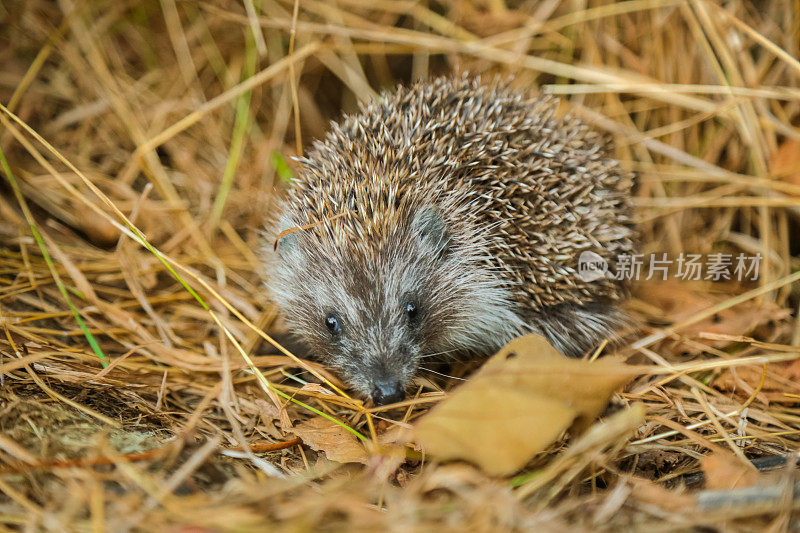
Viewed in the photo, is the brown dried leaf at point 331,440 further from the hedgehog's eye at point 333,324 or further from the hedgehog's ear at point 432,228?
the hedgehog's ear at point 432,228

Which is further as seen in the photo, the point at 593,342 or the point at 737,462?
the point at 593,342

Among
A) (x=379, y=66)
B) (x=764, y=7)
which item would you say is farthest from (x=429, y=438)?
(x=764, y=7)

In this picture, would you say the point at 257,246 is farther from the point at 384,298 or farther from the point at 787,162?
the point at 787,162

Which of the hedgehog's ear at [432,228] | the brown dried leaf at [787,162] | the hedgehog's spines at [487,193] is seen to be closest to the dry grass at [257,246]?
the brown dried leaf at [787,162]

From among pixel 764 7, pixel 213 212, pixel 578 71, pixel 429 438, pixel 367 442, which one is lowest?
pixel 367 442

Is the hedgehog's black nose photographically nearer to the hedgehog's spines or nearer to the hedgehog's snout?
the hedgehog's snout

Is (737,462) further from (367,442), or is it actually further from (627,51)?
(627,51)
